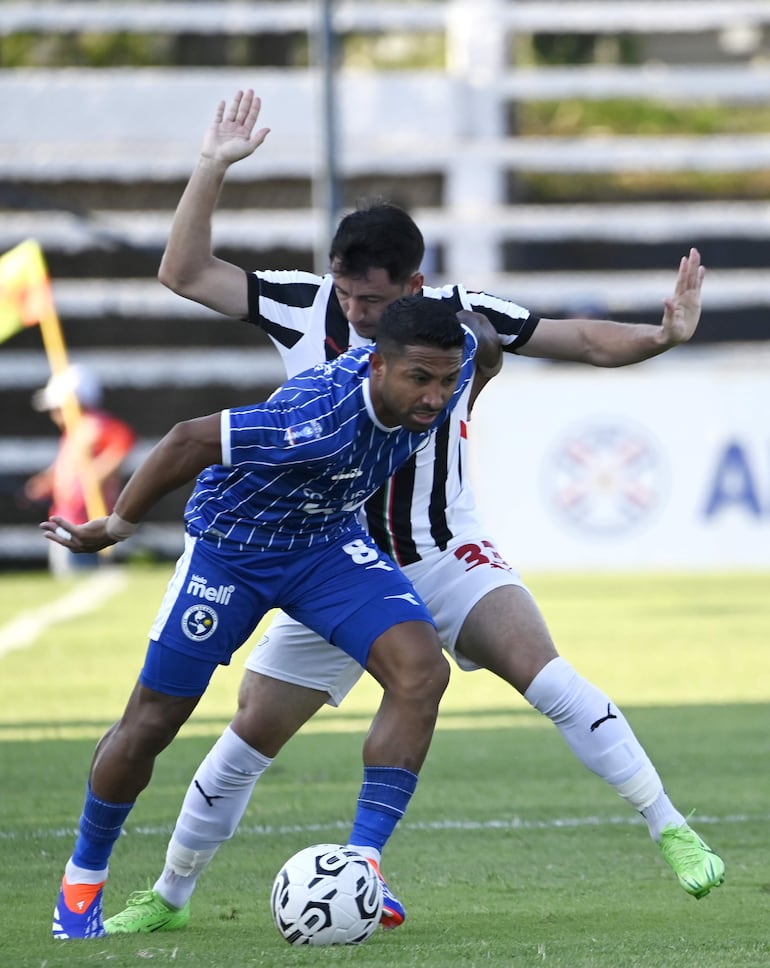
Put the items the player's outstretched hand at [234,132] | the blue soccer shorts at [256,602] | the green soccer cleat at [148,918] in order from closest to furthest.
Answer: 1. the blue soccer shorts at [256,602]
2. the green soccer cleat at [148,918]
3. the player's outstretched hand at [234,132]

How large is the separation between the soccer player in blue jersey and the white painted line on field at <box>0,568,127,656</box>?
7603mm

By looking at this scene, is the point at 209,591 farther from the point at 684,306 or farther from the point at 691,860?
the point at 684,306

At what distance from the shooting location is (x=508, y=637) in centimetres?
531

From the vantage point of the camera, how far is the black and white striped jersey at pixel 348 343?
A: 18.5 ft

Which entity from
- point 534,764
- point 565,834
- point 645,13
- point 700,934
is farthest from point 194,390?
point 700,934

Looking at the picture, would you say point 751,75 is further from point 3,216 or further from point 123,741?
point 123,741

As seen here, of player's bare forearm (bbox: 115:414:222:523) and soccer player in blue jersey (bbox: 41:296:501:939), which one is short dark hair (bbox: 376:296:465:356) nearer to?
soccer player in blue jersey (bbox: 41:296:501:939)

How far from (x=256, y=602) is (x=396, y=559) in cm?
68

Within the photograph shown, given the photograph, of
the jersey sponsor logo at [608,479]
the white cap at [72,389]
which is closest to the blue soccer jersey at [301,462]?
the jersey sponsor logo at [608,479]

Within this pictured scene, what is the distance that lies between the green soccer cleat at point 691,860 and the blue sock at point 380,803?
77 centimetres

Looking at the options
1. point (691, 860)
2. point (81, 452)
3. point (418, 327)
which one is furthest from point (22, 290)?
point (691, 860)

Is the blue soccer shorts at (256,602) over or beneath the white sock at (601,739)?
over

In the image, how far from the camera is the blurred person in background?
20.2 m

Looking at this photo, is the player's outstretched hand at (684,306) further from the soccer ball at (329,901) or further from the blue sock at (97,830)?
the blue sock at (97,830)
